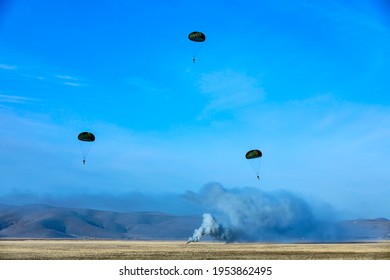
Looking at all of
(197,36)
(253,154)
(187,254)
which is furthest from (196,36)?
(187,254)

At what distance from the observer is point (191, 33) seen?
278 feet

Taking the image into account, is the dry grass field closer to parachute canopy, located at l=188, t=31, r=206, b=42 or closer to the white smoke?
parachute canopy, located at l=188, t=31, r=206, b=42

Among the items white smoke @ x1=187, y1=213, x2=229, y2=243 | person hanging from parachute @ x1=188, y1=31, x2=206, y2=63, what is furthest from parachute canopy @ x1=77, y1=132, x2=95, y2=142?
white smoke @ x1=187, y1=213, x2=229, y2=243

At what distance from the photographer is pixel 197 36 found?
276 feet

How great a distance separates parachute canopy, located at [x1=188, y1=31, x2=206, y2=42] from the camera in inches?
3307

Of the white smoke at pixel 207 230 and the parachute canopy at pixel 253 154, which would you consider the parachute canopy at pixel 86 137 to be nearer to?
the parachute canopy at pixel 253 154

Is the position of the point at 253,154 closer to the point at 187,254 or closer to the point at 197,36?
the point at 197,36

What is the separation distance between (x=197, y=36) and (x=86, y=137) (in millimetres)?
22481

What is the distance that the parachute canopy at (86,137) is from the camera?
80.5 meters
